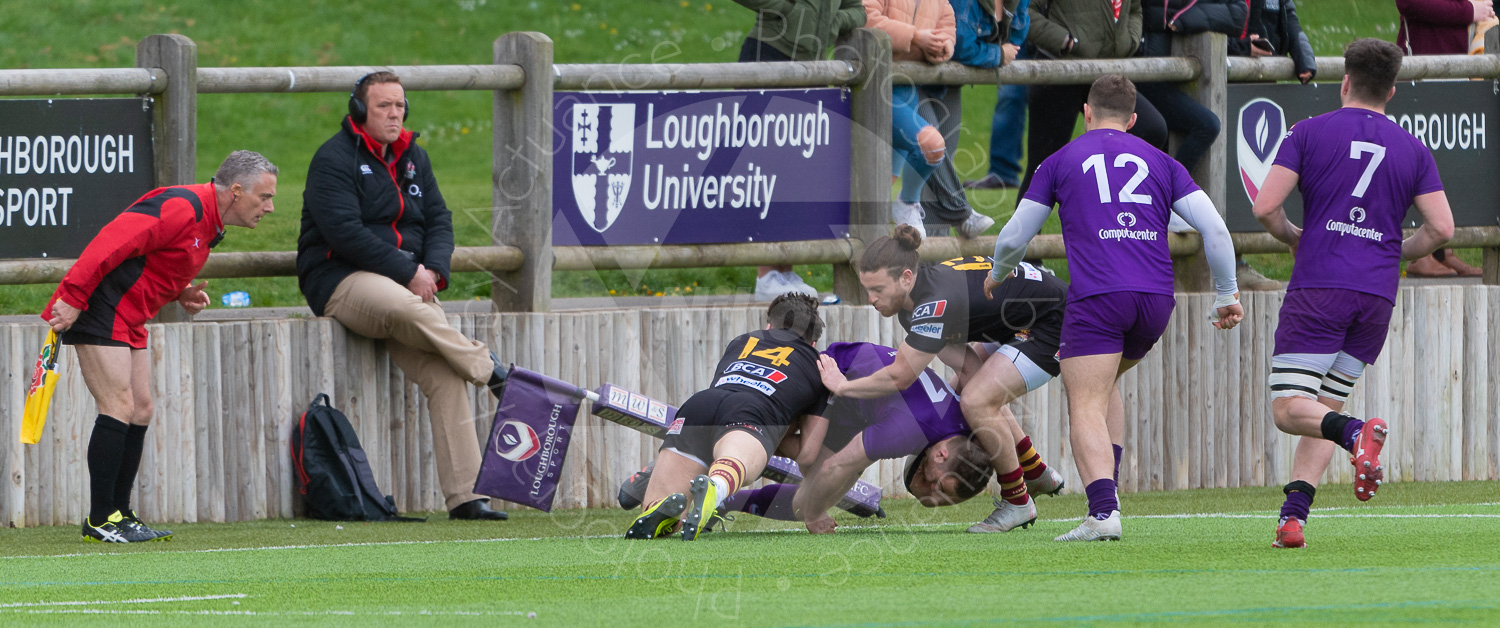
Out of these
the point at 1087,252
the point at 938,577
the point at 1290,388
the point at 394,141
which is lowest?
the point at 938,577

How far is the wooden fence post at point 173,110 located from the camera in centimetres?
912

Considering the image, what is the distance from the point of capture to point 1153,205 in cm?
727

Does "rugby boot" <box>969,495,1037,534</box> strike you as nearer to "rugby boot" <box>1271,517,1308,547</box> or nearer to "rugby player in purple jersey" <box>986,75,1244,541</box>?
"rugby player in purple jersey" <box>986,75,1244,541</box>

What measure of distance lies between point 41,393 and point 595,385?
121 inches

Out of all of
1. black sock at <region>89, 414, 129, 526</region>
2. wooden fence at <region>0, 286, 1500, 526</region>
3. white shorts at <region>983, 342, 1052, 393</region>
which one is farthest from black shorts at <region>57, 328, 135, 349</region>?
white shorts at <region>983, 342, 1052, 393</region>

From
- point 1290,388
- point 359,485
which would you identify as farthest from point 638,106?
point 1290,388

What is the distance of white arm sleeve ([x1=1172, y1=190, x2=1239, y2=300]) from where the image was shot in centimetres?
718

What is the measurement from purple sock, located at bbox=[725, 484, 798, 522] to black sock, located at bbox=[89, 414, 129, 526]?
9.15ft

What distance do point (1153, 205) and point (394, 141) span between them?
3945 millimetres

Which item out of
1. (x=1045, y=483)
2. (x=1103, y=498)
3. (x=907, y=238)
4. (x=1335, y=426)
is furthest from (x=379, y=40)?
(x=1335, y=426)

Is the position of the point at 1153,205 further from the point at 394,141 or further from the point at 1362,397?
the point at 1362,397

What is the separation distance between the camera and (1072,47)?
36.5ft

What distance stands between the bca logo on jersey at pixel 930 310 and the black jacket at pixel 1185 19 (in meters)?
4.45

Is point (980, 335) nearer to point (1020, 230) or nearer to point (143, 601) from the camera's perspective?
point (1020, 230)
